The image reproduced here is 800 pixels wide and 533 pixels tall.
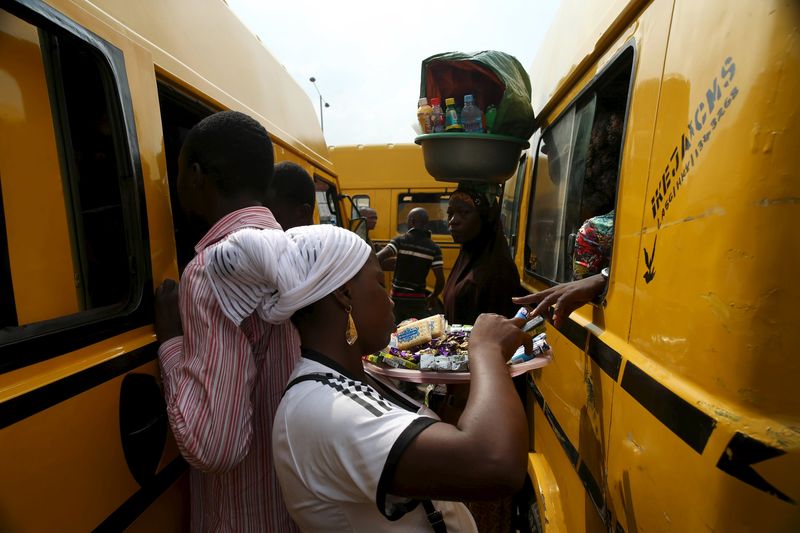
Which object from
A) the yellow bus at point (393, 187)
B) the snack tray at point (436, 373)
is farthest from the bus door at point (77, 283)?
the yellow bus at point (393, 187)

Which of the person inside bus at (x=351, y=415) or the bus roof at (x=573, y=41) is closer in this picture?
the person inside bus at (x=351, y=415)

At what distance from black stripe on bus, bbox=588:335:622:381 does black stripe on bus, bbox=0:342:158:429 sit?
1406 mm

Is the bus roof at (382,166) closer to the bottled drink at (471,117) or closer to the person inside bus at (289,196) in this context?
the bottled drink at (471,117)

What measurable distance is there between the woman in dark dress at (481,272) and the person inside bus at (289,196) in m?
1.21

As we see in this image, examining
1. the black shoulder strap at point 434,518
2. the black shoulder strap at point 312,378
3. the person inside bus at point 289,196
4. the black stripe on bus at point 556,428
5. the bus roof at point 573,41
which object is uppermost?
the bus roof at point 573,41

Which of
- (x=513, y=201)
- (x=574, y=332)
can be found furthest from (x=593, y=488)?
(x=513, y=201)

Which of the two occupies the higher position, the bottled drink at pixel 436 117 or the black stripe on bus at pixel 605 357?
the bottled drink at pixel 436 117

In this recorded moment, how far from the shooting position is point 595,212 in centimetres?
198

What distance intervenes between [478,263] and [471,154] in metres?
0.74

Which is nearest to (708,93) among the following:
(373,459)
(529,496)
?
(373,459)

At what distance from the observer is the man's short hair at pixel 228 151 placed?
4.48 feet

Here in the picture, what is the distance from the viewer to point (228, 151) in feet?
4.50

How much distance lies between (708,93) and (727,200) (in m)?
0.27

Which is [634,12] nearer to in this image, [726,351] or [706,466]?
[726,351]
